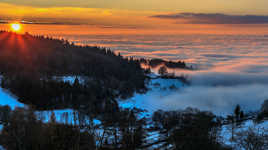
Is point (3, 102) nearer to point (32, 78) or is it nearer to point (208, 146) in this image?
→ point (32, 78)

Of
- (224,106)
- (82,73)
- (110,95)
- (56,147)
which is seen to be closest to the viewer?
(56,147)

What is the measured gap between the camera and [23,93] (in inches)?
4747

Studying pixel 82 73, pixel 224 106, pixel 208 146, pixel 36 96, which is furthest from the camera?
pixel 82 73

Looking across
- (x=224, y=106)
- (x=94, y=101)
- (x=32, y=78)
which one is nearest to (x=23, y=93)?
(x=32, y=78)

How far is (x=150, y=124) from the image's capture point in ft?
346

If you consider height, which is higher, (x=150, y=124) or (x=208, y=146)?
(x=208, y=146)

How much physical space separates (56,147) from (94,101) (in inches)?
3171

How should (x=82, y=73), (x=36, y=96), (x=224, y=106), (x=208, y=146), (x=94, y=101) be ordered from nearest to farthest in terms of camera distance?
(x=208, y=146) < (x=36, y=96) < (x=94, y=101) < (x=224, y=106) < (x=82, y=73)

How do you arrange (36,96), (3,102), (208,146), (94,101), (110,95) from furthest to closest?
(110,95), (94,101), (36,96), (3,102), (208,146)

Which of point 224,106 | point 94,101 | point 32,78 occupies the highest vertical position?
point 32,78

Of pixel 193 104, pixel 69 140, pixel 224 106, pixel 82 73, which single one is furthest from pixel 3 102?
pixel 224 106

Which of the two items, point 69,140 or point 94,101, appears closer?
Result: point 69,140

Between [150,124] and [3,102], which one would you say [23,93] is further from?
[150,124]

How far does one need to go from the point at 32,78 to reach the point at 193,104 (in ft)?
338
